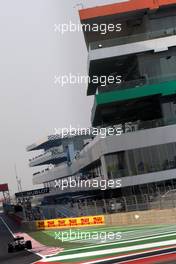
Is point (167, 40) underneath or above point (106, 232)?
above

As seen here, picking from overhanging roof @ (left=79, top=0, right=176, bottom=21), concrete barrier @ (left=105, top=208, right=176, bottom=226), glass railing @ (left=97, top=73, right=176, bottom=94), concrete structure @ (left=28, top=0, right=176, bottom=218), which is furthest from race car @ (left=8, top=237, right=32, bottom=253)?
overhanging roof @ (left=79, top=0, right=176, bottom=21)

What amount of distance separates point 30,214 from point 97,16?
1855 centimetres

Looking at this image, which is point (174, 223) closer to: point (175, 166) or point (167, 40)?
point (175, 166)

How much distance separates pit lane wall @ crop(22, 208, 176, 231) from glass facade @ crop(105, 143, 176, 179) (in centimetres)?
649

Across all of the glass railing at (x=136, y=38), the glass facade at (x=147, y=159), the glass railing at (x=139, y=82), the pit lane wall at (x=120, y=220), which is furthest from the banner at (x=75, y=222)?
the glass railing at (x=136, y=38)

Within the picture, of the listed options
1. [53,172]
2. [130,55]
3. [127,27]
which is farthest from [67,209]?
[53,172]

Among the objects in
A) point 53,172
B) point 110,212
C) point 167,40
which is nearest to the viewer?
point 110,212

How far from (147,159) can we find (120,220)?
9746 millimetres

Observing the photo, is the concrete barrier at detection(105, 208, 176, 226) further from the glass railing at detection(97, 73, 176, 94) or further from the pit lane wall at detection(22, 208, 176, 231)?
the glass railing at detection(97, 73, 176, 94)

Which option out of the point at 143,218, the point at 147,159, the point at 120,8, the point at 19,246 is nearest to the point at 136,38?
the point at 120,8

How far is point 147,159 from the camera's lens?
44.2 m

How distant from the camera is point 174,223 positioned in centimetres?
3080

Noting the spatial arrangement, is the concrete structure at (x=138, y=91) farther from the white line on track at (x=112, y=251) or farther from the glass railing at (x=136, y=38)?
the white line on track at (x=112, y=251)

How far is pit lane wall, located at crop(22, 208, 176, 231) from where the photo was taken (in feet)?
103
